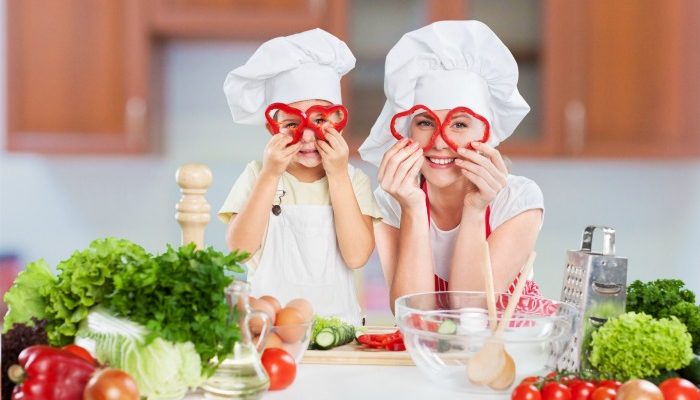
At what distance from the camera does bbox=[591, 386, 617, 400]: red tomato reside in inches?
40.9

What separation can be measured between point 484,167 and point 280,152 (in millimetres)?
335

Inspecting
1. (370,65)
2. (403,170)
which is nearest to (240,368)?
(403,170)

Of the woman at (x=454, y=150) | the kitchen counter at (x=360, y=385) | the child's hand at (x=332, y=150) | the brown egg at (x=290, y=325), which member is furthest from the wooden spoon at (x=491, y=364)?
the child's hand at (x=332, y=150)

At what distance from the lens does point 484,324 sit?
1.20m

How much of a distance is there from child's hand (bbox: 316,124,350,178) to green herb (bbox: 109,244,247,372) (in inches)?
17.7

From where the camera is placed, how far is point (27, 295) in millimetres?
1211

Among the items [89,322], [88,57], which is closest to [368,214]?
[89,322]

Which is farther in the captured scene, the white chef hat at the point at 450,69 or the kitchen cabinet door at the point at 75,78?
the kitchen cabinet door at the point at 75,78

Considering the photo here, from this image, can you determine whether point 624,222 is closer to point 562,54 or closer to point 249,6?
point 562,54

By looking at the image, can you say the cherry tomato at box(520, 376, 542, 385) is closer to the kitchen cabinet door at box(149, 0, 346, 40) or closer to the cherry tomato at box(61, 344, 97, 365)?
the cherry tomato at box(61, 344, 97, 365)

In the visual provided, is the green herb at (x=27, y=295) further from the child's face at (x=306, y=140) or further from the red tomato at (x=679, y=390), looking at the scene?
the red tomato at (x=679, y=390)

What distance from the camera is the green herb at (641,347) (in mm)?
1134

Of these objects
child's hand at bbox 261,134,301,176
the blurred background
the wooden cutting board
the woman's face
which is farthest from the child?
the blurred background

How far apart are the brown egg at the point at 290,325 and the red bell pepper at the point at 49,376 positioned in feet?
0.94
